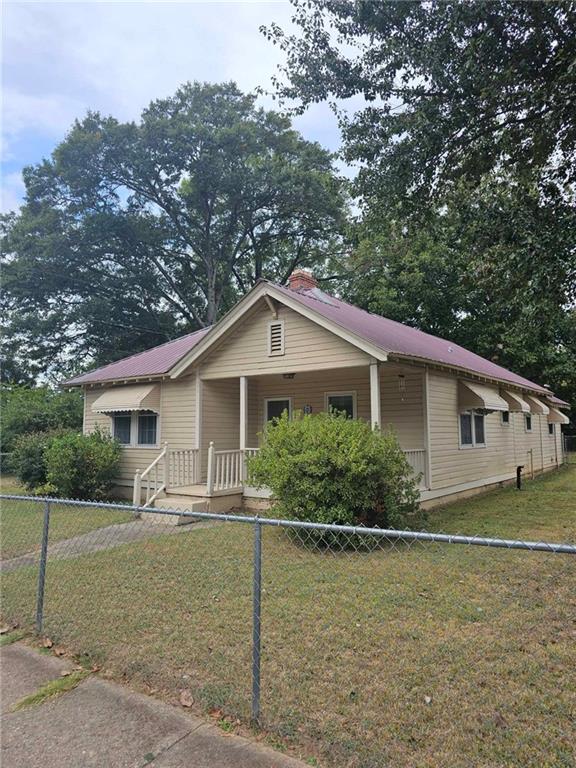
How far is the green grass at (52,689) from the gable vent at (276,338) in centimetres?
791

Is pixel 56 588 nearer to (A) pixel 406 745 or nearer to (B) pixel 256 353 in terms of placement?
(A) pixel 406 745

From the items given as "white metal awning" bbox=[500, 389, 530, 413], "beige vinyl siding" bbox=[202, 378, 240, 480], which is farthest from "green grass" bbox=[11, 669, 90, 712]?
"white metal awning" bbox=[500, 389, 530, 413]

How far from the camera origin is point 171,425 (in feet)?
42.9

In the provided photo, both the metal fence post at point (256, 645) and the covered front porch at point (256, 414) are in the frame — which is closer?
the metal fence post at point (256, 645)

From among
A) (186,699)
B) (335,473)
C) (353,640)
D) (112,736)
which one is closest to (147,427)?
(335,473)

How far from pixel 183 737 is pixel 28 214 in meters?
32.7

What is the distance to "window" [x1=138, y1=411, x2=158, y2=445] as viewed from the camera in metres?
13.6

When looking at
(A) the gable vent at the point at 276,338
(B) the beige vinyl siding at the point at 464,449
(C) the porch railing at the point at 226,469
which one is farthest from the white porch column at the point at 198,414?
(B) the beige vinyl siding at the point at 464,449

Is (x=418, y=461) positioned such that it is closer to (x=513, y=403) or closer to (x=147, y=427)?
→ (x=513, y=403)

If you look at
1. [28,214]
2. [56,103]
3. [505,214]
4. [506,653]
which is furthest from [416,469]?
[28,214]

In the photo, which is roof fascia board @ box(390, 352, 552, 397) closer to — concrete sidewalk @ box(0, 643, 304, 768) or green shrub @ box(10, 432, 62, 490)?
concrete sidewalk @ box(0, 643, 304, 768)

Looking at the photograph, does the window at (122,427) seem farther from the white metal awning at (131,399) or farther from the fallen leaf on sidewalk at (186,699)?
the fallen leaf on sidewalk at (186,699)

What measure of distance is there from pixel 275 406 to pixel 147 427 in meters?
3.67

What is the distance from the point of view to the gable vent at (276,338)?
10938 millimetres
